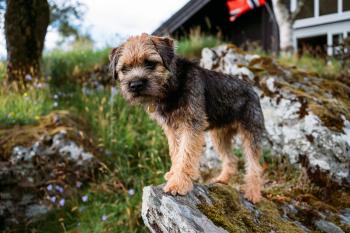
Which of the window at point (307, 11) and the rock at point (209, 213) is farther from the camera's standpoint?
the window at point (307, 11)

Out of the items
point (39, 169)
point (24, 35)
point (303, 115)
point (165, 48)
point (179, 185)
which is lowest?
point (39, 169)

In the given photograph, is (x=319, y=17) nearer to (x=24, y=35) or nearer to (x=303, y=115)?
(x=24, y=35)

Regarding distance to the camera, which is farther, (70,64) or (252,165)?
(70,64)

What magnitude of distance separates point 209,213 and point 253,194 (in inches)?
41.6

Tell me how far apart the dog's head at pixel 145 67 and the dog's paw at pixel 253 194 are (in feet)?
5.24

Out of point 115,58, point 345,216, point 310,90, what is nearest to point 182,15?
point 310,90

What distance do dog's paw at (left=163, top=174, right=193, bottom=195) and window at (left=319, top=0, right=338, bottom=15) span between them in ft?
50.6

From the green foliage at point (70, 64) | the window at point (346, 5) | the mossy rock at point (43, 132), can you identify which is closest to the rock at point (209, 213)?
the mossy rock at point (43, 132)

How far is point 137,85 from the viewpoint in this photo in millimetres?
4023

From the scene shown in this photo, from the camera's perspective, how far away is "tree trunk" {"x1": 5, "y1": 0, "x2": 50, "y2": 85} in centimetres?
970

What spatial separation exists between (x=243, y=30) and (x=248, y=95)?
44.5ft

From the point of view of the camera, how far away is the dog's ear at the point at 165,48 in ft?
13.6

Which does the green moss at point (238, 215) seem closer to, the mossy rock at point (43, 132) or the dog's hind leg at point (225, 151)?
the dog's hind leg at point (225, 151)

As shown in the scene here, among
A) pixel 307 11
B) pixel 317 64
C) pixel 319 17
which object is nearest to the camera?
pixel 317 64
